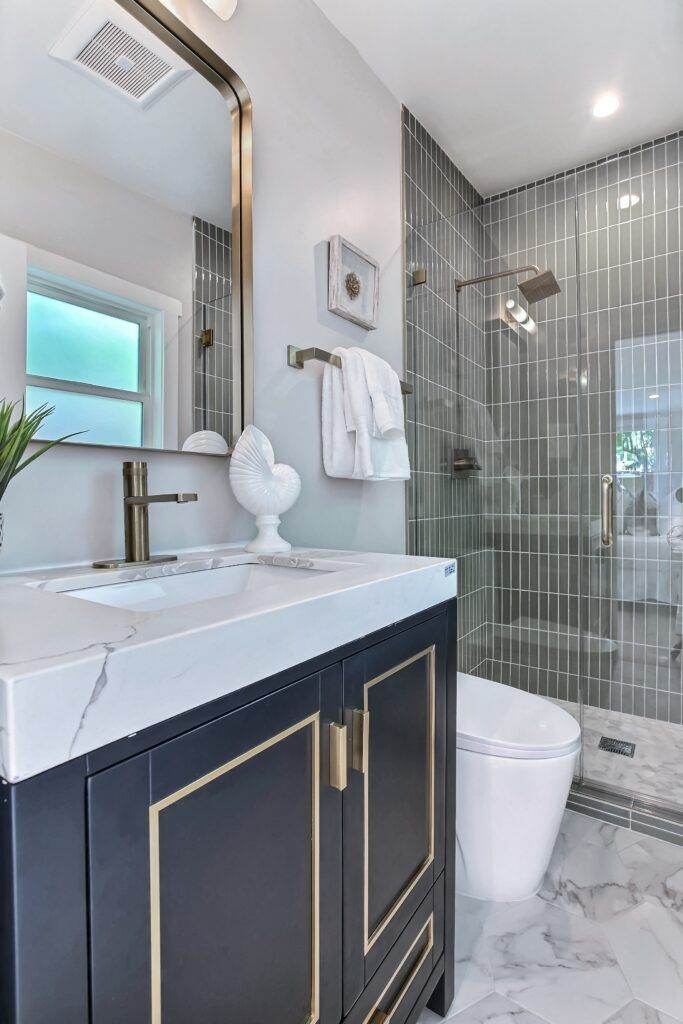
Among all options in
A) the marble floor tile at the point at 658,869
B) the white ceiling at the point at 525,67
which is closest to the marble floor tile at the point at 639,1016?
the marble floor tile at the point at 658,869

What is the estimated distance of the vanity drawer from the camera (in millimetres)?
791

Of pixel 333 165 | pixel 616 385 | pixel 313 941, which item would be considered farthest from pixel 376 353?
pixel 313 941

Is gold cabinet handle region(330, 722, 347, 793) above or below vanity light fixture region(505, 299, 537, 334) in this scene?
below

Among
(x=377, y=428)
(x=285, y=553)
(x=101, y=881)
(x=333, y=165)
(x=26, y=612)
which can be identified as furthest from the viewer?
(x=333, y=165)

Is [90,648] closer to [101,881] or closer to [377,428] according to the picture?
[101,881]

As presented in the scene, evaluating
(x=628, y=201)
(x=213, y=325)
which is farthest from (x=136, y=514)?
(x=628, y=201)

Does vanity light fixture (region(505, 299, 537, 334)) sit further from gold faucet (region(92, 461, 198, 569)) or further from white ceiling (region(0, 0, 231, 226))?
gold faucet (region(92, 461, 198, 569))

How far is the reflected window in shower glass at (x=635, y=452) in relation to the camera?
2.06m

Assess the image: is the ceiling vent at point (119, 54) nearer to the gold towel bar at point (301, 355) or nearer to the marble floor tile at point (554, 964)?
the gold towel bar at point (301, 355)

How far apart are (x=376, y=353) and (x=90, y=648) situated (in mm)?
1684

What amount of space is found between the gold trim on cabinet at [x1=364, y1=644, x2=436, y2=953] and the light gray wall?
590 millimetres

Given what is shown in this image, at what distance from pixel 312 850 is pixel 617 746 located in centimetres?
188

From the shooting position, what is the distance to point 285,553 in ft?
3.98

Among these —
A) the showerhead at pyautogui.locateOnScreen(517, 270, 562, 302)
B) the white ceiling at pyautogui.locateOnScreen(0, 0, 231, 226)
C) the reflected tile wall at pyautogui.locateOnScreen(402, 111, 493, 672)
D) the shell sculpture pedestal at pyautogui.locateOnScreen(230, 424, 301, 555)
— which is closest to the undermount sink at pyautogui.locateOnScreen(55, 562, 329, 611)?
the shell sculpture pedestal at pyautogui.locateOnScreen(230, 424, 301, 555)
